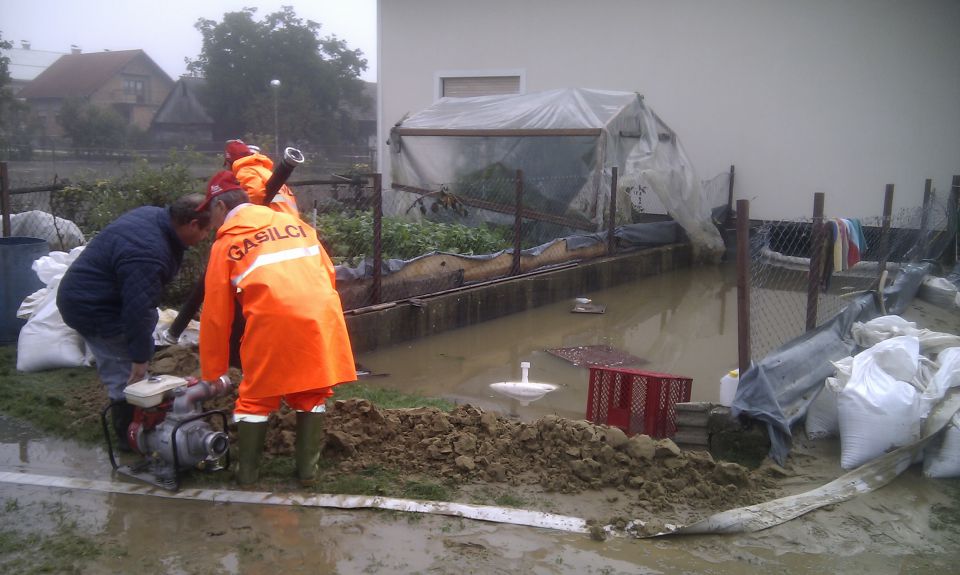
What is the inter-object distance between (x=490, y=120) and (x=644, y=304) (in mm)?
4815

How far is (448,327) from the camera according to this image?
28.0 feet

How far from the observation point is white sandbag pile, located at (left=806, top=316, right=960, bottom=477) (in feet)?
14.3

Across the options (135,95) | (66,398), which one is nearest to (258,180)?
(66,398)

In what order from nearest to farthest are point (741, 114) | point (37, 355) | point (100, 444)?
1. point (100, 444)
2. point (37, 355)
3. point (741, 114)

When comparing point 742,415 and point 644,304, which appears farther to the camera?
point 644,304

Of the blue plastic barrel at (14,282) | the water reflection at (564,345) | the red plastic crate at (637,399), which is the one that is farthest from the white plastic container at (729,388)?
the blue plastic barrel at (14,282)

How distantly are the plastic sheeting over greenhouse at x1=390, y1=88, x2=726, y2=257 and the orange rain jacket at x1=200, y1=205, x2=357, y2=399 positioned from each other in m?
7.84

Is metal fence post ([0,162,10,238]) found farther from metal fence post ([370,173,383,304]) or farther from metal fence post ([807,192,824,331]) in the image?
metal fence post ([807,192,824,331])

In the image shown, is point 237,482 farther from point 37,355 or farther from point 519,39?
point 519,39

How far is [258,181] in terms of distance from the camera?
15.0ft

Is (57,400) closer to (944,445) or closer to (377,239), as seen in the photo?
(377,239)

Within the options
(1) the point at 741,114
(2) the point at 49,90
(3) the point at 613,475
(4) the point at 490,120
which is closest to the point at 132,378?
(3) the point at 613,475

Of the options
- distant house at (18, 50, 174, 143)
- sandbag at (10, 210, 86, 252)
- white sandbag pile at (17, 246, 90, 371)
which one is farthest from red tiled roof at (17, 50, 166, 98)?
white sandbag pile at (17, 246, 90, 371)

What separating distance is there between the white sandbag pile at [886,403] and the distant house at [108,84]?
31885 millimetres
